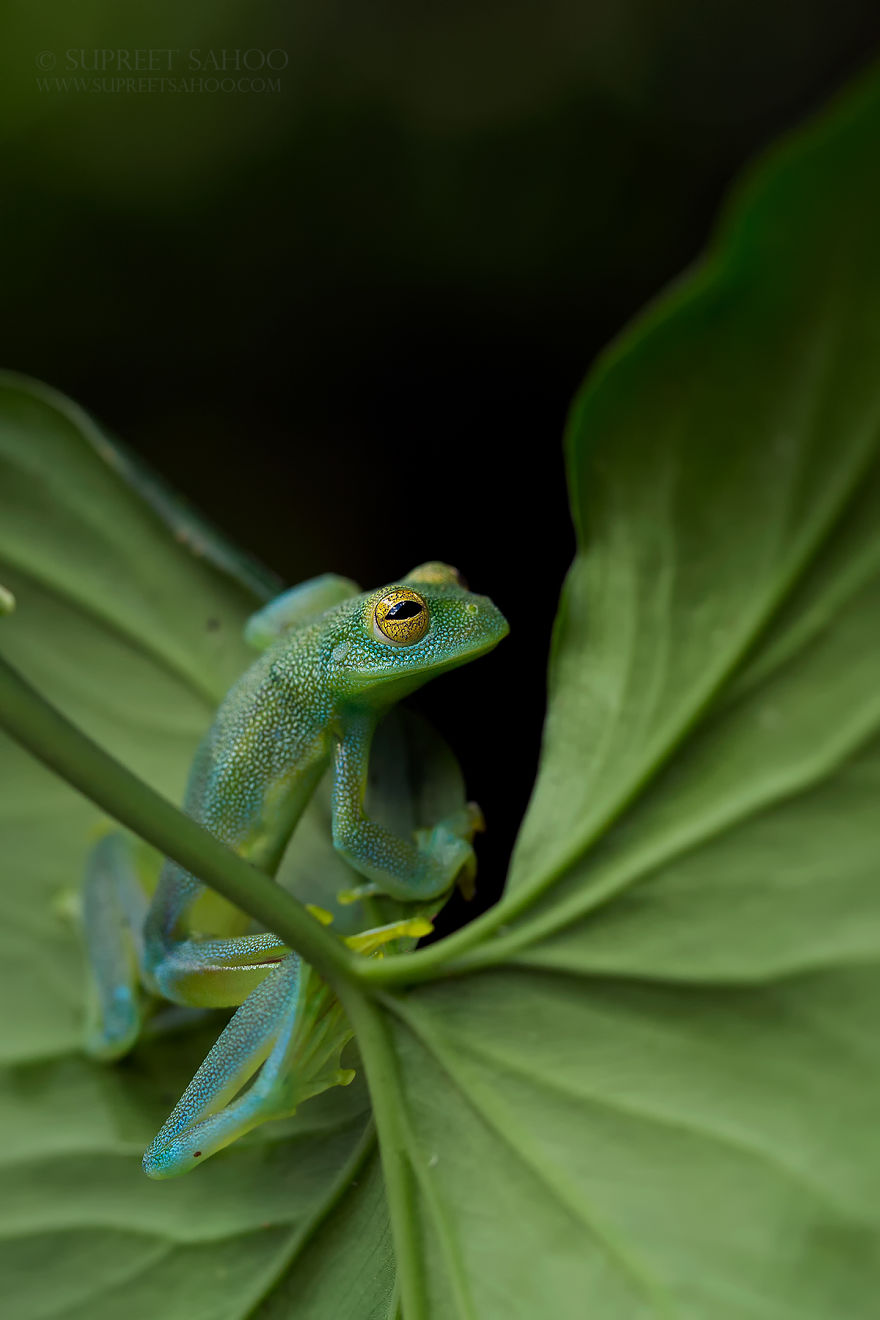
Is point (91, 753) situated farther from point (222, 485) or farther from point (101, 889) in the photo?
point (222, 485)

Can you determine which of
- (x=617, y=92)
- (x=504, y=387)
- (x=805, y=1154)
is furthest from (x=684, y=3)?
(x=805, y=1154)

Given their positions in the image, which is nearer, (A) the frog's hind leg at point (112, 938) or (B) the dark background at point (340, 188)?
(A) the frog's hind leg at point (112, 938)

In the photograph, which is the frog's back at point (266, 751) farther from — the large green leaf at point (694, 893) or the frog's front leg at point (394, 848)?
the large green leaf at point (694, 893)

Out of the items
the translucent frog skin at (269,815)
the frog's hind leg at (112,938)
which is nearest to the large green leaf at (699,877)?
the translucent frog skin at (269,815)

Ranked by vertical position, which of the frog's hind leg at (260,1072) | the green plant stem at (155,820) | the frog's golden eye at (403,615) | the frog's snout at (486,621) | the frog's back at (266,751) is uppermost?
the green plant stem at (155,820)

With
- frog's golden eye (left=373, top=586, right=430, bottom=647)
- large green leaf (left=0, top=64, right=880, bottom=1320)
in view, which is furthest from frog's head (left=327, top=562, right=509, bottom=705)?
large green leaf (left=0, top=64, right=880, bottom=1320)

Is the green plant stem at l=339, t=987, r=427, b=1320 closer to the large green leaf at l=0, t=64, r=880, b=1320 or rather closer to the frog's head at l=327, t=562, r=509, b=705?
the large green leaf at l=0, t=64, r=880, b=1320
